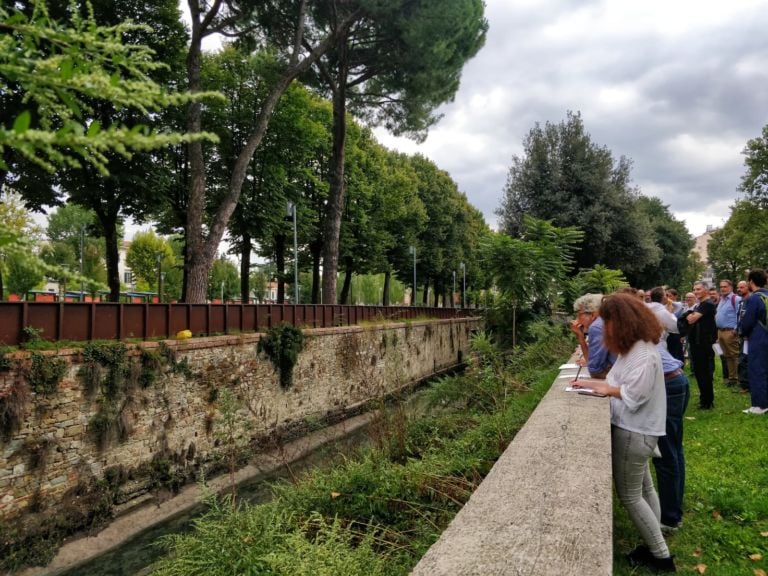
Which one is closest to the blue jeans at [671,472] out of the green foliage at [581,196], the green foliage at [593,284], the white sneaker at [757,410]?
the white sneaker at [757,410]

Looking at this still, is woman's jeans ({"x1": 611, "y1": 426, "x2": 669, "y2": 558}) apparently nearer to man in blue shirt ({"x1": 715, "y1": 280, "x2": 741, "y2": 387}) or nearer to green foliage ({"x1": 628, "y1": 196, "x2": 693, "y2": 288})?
man in blue shirt ({"x1": 715, "y1": 280, "x2": 741, "y2": 387})

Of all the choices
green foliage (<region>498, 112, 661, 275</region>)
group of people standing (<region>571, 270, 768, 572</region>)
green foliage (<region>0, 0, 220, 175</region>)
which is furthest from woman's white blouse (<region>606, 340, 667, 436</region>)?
green foliage (<region>498, 112, 661, 275</region>)

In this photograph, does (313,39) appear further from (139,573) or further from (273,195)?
(139,573)

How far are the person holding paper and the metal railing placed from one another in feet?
24.4

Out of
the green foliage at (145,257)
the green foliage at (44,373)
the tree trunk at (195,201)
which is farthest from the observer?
the green foliage at (145,257)

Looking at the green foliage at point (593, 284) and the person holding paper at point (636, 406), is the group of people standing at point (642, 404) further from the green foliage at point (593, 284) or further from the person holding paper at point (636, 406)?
the green foliage at point (593, 284)

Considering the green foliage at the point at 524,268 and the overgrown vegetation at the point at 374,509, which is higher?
the green foliage at the point at 524,268

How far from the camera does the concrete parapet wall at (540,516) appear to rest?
196 cm

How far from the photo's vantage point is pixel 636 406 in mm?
3318

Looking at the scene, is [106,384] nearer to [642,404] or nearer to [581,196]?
[642,404]

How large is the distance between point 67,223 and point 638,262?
54171 mm

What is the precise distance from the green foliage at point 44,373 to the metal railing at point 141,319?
2.19ft

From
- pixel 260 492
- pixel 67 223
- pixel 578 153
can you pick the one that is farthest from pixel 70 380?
pixel 67 223

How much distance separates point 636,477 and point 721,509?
6.14 ft
